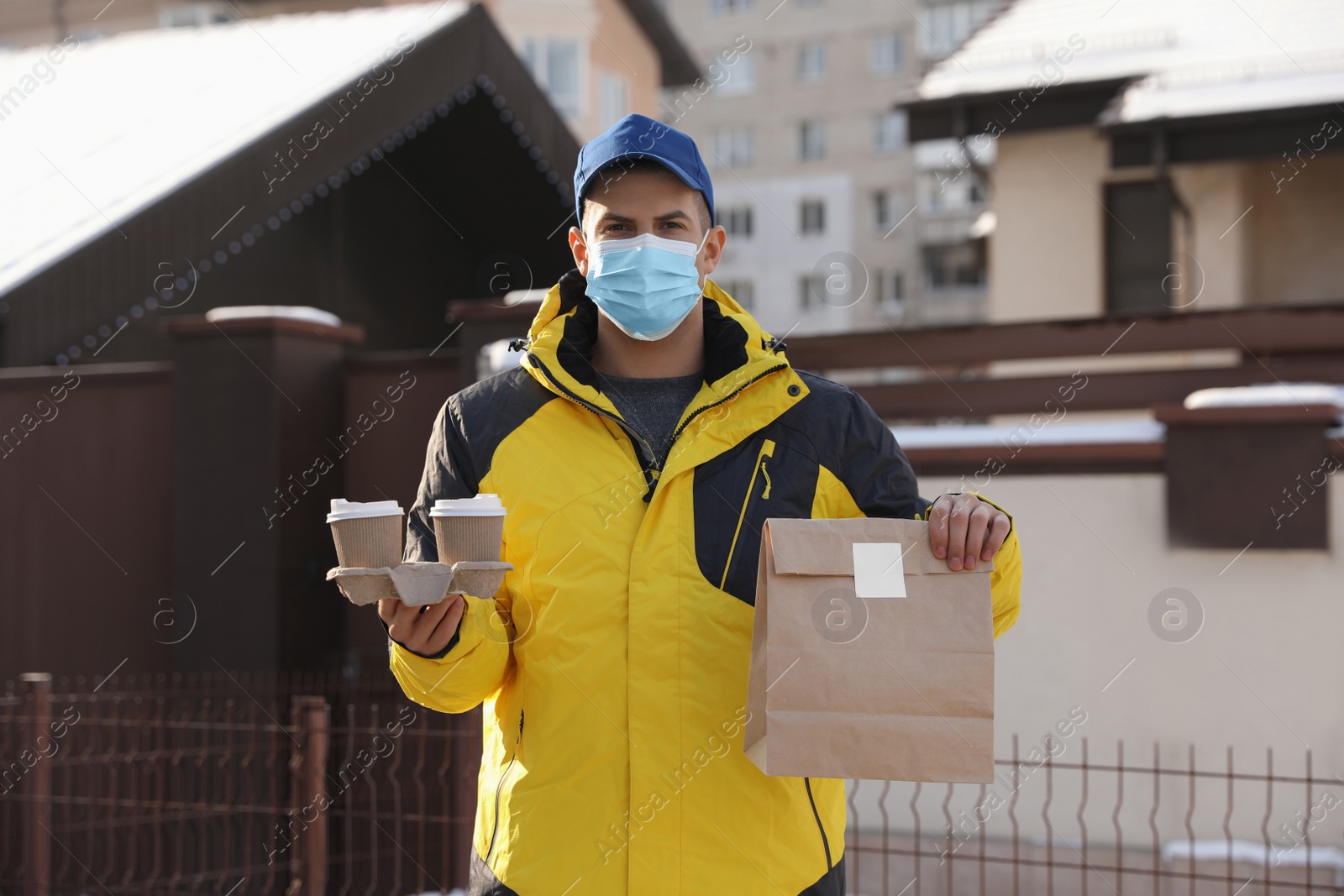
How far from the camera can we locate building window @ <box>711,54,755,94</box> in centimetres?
4809

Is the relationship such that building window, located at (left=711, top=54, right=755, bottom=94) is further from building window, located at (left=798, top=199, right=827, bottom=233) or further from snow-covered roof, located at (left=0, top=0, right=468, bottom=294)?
snow-covered roof, located at (left=0, top=0, right=468, bottom=294)

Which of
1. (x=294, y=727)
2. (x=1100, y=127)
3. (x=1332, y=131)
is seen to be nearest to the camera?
(x=294, y=727)

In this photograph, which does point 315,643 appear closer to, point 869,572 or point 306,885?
point 306,885

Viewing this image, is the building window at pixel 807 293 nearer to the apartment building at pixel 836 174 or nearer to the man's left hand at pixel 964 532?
the apartment building at pixel 836 174

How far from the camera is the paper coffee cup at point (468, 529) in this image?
1.85 meters

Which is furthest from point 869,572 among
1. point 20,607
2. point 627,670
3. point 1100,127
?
point 1100,127

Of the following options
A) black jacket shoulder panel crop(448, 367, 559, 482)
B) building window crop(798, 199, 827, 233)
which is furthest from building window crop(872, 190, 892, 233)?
black jacket shoulder panel crop(448, 367, 559, 482)

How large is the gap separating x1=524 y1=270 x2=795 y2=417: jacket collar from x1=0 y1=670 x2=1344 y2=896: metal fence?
101 inches

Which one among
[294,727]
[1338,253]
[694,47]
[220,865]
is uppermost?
[694,47]

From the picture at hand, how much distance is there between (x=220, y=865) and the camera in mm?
6707

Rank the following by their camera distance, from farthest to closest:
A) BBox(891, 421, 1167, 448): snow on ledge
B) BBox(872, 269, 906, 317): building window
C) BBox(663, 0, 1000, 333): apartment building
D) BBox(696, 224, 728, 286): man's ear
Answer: BBox(872, 269, 906, 317): building window < BBox(663, 0, 1000, 333): apartment building < BBox(891, 421, 1167, 448): snow on ledge < BBox(696, 224, 728, 286): man's ear

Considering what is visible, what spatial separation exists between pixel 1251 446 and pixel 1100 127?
21.2 ft

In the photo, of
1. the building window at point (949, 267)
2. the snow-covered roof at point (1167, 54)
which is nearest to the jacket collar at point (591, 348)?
the snow-covered roof at point (1167, 54)

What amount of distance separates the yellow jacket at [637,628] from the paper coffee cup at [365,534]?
25cm
